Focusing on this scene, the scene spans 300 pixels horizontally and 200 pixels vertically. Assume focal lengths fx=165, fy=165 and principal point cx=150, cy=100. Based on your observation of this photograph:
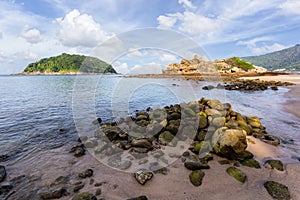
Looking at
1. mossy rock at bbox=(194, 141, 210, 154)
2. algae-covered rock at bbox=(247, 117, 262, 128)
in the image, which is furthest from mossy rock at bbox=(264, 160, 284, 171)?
algae-covered rock at bbox=(247, 117, 262, 128)

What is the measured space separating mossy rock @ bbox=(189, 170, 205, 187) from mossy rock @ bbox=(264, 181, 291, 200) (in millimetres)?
1441

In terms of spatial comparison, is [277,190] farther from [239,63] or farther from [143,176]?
A: [239,63]

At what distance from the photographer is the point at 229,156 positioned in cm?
509

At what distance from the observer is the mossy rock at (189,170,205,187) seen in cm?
406

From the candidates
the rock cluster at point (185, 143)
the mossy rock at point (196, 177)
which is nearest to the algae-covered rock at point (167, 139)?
the rock cluster at point (185, 143)

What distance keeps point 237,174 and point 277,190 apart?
0.83 metres

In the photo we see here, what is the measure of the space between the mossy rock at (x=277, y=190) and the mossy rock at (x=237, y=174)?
1.55ft

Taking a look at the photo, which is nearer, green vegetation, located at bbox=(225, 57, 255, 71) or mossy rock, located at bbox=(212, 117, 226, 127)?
mossy rock, located at bbox=(212, 117, 226, 127)

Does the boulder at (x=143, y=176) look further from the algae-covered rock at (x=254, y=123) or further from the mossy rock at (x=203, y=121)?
the algae-covered rock at (x=254, y=123)

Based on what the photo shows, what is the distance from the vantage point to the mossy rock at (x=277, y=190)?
11.7ft

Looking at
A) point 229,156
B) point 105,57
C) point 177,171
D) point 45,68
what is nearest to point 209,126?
point 229,156

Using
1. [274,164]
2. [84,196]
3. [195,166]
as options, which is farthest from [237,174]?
[84,196]

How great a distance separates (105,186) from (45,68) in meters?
167

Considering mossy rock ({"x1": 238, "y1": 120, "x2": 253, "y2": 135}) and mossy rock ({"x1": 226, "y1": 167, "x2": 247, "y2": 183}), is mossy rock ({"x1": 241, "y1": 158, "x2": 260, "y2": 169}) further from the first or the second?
mossy rock ({"x1": 238, "y1": 120, "x2": 253, "y2": 135})
